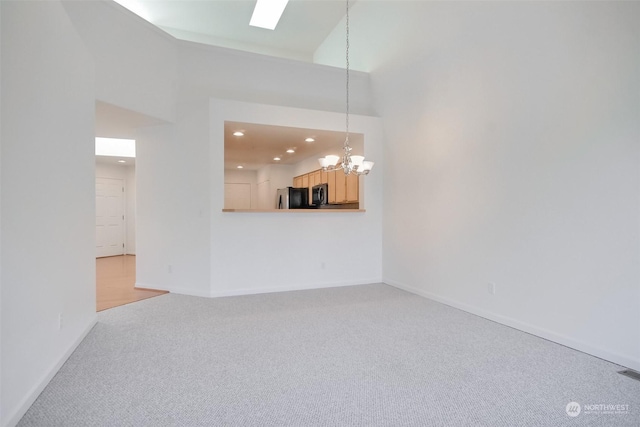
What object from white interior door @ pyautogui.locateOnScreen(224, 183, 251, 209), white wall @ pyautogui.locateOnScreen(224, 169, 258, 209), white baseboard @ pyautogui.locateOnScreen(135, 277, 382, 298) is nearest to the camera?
white baseboard @ pyautogui.locateOnScreen(135, 277, 382, 298)

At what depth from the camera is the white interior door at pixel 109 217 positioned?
8547mm

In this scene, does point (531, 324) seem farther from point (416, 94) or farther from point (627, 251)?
point (416, 94)

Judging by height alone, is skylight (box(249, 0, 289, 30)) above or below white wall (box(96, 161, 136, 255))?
above

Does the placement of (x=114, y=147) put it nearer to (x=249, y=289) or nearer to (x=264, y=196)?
(x=264, y=196)

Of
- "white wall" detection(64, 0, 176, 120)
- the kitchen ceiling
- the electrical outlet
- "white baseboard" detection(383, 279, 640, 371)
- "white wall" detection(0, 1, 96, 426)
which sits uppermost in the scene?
"white wall" detection(64, 0, 176, 120)

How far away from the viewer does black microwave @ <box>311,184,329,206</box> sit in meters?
6.79

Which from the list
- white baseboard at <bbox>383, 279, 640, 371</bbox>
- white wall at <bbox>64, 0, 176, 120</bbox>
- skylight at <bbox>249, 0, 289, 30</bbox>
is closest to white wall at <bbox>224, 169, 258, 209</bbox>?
skylight at <bbox>249, 0, 289, 30</bbox>

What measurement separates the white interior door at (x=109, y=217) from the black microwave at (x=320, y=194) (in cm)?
540

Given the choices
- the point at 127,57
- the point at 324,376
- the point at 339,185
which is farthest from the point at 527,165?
the point at 127,57

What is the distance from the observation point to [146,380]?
7.34ft

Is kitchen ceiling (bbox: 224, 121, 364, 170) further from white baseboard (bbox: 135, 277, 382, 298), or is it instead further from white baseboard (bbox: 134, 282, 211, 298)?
white baseboard (bbox: 134, 282, 211, 298)

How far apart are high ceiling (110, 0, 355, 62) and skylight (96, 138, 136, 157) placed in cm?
268

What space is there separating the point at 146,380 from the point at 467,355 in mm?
2345

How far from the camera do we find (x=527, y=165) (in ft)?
10.3
